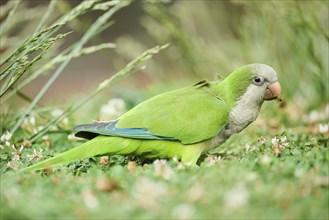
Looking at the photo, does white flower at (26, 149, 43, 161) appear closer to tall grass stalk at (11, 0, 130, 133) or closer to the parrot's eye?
tall grass stalk at (11, 0, 130, 133)

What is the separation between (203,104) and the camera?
299 centimetres

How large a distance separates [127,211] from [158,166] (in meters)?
0.63

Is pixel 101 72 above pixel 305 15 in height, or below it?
below

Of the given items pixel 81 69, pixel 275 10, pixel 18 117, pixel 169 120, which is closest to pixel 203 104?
pixel 169 120

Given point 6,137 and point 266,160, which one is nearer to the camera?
point 266,160

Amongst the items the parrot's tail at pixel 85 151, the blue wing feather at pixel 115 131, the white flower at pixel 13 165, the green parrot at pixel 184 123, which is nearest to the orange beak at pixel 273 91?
the green parrot at pixel 184 123

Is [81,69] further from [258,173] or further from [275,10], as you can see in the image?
[258,173]

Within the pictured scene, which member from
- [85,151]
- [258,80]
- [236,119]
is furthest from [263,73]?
[85,151]

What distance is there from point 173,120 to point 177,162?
0.77 ft

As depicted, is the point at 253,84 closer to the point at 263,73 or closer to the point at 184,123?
the point at 263,73

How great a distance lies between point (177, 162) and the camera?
2785 millimetres

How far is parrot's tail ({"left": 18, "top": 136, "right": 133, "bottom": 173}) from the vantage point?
273cm

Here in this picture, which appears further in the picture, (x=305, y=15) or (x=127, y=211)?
(x=305, y=15)

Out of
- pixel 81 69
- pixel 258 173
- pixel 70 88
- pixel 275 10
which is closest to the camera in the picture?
pixel 258 173
